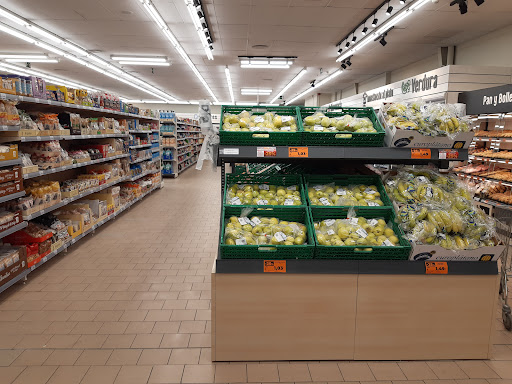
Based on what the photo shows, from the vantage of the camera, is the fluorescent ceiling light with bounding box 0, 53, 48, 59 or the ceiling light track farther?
the fluorescent ceiling light with bounding box 0, 53, 48, 59

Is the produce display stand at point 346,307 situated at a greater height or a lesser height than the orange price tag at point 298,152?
lesser

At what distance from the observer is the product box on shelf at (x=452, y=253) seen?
2.36 meters

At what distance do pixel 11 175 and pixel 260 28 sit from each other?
6614 mm

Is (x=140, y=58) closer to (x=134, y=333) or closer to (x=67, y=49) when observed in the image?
(x=67, y=49)

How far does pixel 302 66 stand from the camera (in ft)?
42.5

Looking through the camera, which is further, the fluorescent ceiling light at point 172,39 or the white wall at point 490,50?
the white wall at point 490,50

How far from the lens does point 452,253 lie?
2400 mm

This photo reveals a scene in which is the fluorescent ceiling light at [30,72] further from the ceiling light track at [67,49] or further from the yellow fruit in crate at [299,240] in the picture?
the yellow fruit in crate at [299,240]

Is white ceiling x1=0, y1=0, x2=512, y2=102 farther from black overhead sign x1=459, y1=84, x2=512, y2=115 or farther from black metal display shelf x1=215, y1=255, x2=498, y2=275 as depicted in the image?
black metal display shelf x1=215, y1=255, x2=498, y2=275

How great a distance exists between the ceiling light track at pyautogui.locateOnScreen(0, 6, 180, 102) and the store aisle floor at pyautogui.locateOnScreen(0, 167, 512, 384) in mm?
5926

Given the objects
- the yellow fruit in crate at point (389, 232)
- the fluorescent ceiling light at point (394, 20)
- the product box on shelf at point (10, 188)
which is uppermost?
the fluorescent ceiling light at point (394, 20)

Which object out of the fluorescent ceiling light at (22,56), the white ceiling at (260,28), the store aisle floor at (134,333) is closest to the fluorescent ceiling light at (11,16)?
the white ceiling at (260,28)

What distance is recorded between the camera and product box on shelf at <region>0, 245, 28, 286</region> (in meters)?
3.42

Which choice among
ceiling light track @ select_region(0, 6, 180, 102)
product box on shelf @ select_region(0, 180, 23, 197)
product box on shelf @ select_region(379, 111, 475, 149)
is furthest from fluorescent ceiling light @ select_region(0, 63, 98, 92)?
product box on shelf @ select_region(379, 111, 475, 149)
